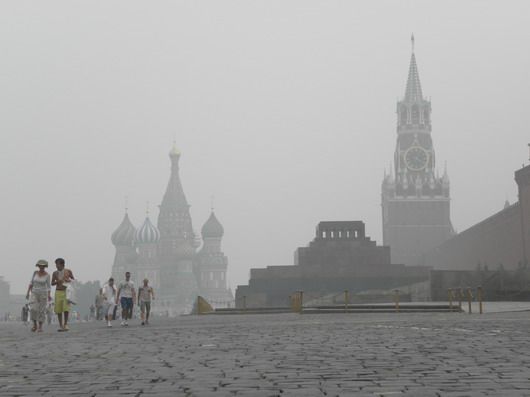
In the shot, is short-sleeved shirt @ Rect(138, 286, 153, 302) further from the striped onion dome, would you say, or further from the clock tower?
the striped onion dome

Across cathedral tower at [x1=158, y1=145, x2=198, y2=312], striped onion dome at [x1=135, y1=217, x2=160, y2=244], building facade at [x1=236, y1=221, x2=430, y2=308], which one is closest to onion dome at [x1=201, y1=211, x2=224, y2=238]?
cathedral tower at [x1=158, y1=145, x2=198, y2=312]

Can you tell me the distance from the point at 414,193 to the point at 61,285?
12472 cm

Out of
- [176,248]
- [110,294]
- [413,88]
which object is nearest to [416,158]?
[413,88]

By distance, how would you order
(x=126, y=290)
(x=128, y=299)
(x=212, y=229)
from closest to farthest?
1. (x=126, y=290)
2. (x=128, y=299)
3. (x=212, y=229)

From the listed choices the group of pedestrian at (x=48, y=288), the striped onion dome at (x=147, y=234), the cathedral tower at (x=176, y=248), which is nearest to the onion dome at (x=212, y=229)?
the cathedral tower at (x=176, y=248)

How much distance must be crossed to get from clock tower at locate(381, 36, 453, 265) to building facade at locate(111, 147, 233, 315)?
50.8 meters

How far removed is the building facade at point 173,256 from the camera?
18075 centimetres

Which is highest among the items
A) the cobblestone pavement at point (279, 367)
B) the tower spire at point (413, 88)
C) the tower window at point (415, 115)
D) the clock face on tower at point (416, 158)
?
the tower spire at point (413, 88)

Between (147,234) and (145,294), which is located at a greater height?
(147,234)

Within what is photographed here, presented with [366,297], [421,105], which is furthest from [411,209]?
[366,297]

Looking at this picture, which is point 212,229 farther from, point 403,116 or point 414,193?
point 414,193

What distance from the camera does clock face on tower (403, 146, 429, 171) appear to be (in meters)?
142

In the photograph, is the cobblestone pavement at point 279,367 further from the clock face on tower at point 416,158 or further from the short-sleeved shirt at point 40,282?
the clock face on tower at point 416,158

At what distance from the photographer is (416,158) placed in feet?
468
